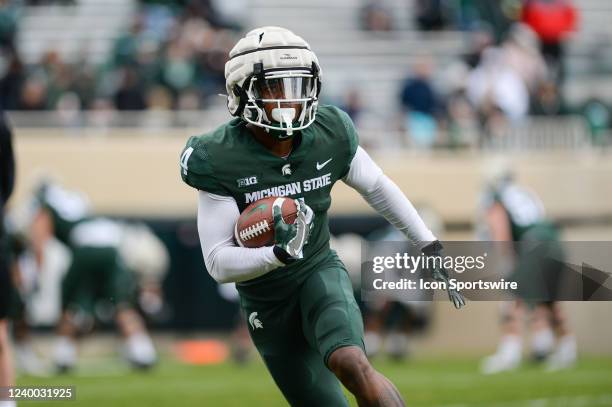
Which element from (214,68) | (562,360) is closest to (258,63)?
(562,360)

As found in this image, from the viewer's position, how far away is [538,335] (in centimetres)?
1298

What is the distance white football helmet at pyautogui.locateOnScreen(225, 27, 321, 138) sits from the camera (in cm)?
580

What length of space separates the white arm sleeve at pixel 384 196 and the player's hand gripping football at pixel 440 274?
0.04 metres

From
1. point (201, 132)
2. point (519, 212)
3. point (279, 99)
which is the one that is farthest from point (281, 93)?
point (201, 132)

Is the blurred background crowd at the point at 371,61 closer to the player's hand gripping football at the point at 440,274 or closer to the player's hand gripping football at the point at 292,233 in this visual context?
the player's hand gripping football at the point at 440,274

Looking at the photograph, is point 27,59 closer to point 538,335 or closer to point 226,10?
point 226,10

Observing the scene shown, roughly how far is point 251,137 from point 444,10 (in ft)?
42.1

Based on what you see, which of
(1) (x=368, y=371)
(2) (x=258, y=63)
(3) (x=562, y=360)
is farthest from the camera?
(3) (x=562, y=360)

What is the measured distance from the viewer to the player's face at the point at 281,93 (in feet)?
19.0

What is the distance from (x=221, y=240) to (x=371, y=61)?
12.3 m

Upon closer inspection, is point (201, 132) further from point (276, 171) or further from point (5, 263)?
point (276, 171)

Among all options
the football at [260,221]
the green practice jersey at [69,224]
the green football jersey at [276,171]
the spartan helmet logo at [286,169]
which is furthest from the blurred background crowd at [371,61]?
the football at [260,221]

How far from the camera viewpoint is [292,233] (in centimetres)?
550

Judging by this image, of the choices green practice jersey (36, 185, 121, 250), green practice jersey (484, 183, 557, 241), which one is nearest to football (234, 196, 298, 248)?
green practice jersey (36, 185, 121, 250)
